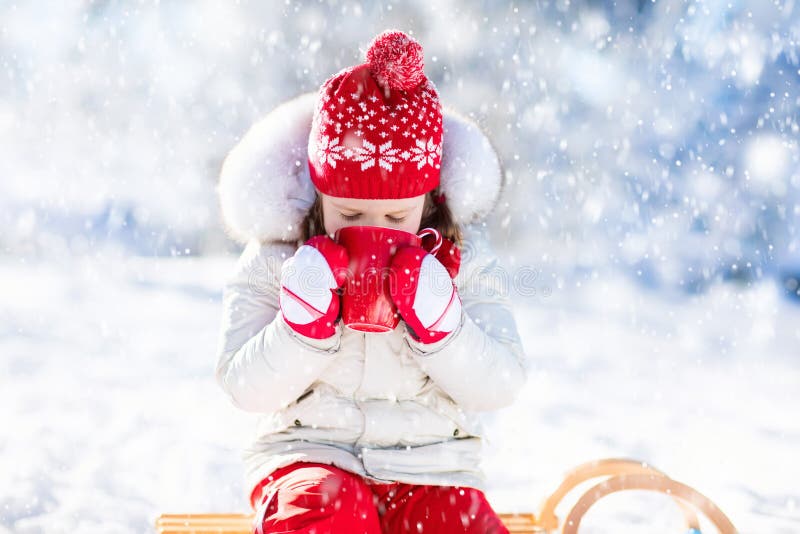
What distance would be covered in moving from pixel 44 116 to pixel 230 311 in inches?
230

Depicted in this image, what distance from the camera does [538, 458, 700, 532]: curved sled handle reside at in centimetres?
182

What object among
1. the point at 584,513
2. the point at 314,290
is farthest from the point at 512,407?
the point at 314,290

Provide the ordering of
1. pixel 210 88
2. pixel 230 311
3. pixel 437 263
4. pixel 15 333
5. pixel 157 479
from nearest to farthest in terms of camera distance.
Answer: pixel 437 263
pixel 230 311
pixel 157 479
pixel 15 333
pixel 210 88

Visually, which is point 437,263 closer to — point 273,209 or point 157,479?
point 273,209

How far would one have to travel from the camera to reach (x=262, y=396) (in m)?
1.46

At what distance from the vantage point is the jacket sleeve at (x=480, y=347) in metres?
1.43

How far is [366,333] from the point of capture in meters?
1.54

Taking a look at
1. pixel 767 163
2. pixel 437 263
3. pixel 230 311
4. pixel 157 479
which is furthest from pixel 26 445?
pixel 767 163

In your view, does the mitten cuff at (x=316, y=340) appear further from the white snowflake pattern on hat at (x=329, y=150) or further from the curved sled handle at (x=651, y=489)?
the curved sled handle at (x=651, y=489)

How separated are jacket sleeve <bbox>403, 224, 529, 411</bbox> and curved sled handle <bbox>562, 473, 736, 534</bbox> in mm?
327

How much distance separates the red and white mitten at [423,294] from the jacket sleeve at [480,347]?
3cm

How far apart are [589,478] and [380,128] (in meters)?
1.03

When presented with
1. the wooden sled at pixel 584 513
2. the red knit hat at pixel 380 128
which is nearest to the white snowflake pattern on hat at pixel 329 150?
the red knit hat at pixel 380 128

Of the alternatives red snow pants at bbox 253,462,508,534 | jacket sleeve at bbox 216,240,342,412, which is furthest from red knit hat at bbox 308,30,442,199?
red snow pants at bbox 253,462,508,534
